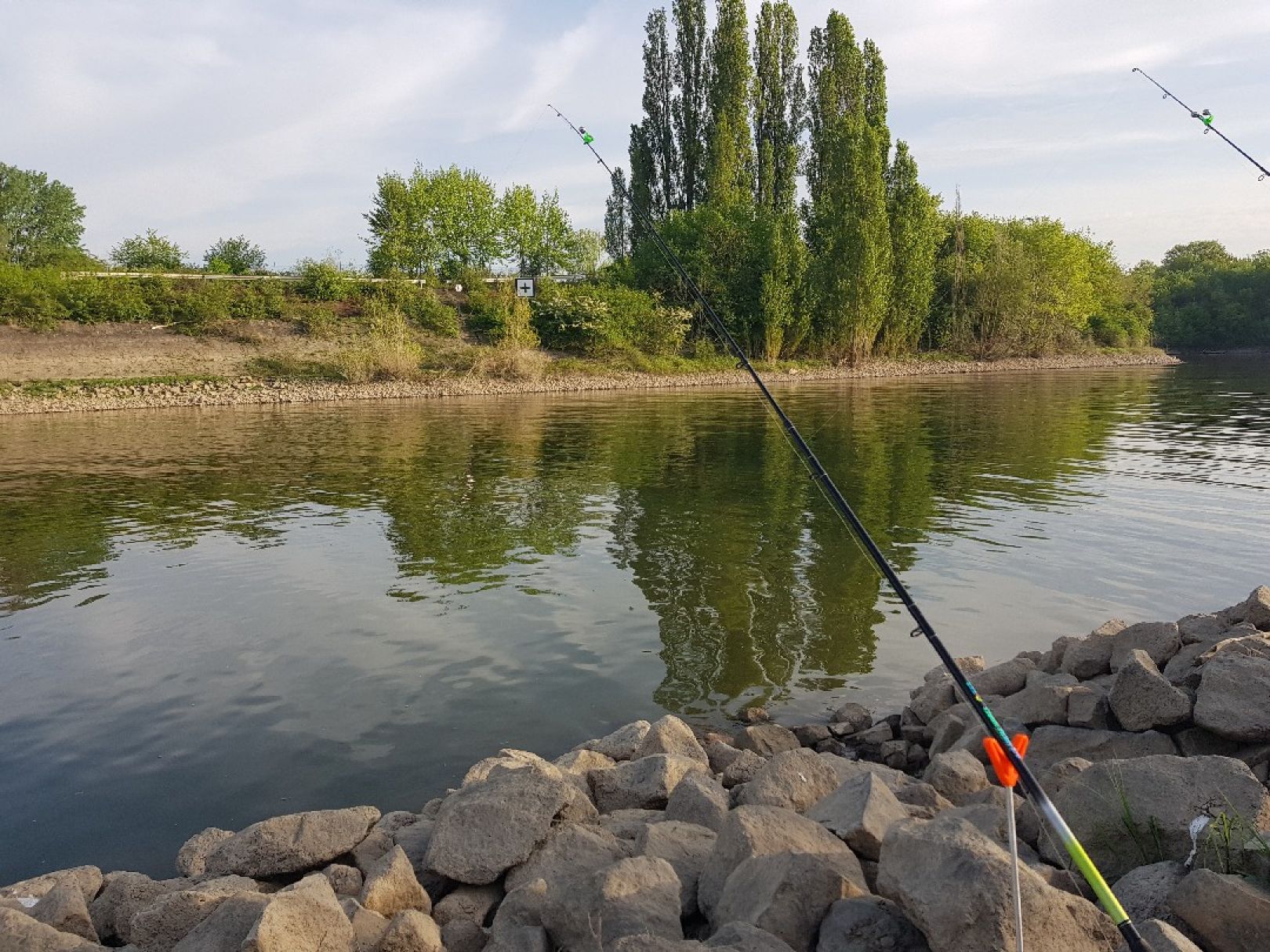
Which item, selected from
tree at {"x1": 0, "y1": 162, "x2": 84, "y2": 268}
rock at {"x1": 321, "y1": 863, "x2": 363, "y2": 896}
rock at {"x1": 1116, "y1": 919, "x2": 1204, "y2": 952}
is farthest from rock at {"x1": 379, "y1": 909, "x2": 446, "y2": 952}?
tree at {"x1": 0, "y1": 162, "x2": 84, "y2": 268}

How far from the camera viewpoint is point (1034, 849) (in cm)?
478

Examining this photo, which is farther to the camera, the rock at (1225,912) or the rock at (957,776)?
the rock at (957,776)

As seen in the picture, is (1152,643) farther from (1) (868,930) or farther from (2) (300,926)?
(2) (300,926)

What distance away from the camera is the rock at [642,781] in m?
5.69

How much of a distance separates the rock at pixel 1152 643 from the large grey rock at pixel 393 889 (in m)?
5.30

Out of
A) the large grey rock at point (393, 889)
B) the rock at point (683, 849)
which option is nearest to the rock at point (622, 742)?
the rock at point (683, 849)

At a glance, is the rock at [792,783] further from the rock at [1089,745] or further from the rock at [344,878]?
the rock at [344,878]

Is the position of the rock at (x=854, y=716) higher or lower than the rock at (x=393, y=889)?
lower

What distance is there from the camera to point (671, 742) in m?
6.55

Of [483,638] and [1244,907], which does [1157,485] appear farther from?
[1244,907]

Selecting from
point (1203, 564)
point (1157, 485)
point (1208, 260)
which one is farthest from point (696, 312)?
point (1208, 260)

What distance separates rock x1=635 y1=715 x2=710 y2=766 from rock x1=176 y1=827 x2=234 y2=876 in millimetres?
2708

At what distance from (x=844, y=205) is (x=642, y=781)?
5574cm

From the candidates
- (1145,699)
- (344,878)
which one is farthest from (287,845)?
(1145,699)
